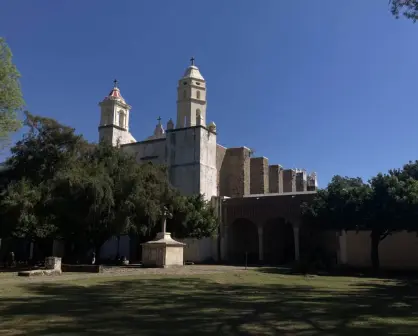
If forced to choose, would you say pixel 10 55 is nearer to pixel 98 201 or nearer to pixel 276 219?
pixel 98 201

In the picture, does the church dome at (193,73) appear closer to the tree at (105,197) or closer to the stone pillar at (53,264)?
the tree at (105,197)

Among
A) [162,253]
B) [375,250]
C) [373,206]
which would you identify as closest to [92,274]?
[162,253]

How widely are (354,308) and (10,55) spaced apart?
1432cm

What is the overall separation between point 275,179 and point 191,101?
13.2 m

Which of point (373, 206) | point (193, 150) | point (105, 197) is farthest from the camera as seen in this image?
point (193, 150)

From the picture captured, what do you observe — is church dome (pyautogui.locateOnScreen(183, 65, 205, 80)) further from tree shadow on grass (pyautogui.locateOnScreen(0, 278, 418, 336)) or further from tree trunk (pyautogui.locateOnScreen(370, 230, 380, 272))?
tree shadow on grass (pyautogui.locateOnScreen(0, 278, 418, 336))

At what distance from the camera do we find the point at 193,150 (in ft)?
119

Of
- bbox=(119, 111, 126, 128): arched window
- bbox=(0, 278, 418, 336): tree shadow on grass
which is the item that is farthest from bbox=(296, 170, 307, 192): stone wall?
bbox=(0, 278, 418, 336): tree shadow on grass

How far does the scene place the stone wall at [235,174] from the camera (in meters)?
39.6

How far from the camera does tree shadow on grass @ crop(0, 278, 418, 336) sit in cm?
600

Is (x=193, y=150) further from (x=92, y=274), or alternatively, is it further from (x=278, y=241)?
(x=92, y=274)

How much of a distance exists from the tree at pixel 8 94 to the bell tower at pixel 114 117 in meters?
24.0

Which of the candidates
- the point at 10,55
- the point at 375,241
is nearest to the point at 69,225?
the point at 10,55

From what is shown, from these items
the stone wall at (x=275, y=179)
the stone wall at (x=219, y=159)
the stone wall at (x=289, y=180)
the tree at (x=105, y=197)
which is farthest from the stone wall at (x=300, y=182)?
the tree at (x=105, y=197)
